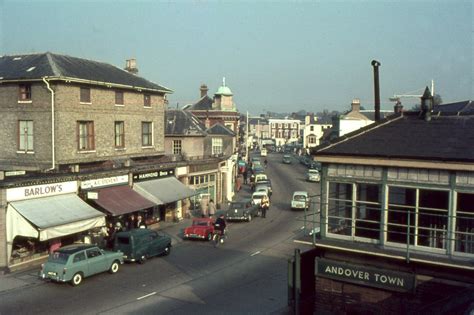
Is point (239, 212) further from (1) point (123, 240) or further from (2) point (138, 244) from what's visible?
(1) point (123, 240)

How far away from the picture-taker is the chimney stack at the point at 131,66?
42375mm

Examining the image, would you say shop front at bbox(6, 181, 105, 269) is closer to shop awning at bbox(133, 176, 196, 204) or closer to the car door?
the car door

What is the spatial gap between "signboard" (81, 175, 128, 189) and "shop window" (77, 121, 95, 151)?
Answer: 282 cm

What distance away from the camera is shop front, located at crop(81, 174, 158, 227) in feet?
90.1

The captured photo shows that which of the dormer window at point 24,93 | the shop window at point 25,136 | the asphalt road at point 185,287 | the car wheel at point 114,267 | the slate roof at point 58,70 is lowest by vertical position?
the asphalt road at point 185,287

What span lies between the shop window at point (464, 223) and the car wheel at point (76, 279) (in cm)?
1500

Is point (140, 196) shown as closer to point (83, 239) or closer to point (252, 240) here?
point (83, 239)

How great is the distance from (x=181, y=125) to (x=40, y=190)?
23.8 m

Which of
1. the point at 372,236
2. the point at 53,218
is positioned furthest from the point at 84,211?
the point at 372,236

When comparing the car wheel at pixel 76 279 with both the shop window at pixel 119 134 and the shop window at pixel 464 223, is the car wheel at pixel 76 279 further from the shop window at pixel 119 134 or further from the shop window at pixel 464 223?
the shop window at pixel 464 223

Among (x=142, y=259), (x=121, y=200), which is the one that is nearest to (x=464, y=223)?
(x=142, y=259)

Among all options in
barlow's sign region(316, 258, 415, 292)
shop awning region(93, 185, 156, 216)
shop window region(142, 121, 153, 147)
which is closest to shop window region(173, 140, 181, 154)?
shop window region(142, 121, 153, 147)

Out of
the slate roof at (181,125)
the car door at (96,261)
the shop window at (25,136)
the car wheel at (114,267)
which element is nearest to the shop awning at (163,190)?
the shop window at (25,136)

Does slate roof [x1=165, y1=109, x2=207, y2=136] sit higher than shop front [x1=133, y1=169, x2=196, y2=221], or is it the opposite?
slate roof [x1=165, y1=109, x2=207, y2=136]
